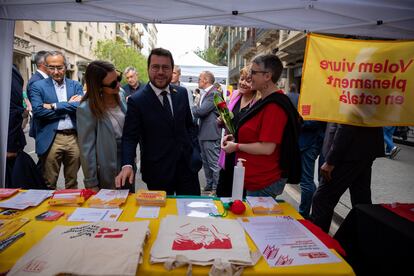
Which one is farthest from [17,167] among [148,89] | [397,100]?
[397,100]

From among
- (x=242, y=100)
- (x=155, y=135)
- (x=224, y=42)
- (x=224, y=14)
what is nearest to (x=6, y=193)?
A: (x=155, y=135)

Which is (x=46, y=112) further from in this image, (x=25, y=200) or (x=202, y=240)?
(x=202, y=240)

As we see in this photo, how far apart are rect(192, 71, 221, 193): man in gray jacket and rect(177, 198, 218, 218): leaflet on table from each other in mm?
2887

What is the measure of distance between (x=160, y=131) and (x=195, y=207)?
0.73 metres

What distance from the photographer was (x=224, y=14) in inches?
108

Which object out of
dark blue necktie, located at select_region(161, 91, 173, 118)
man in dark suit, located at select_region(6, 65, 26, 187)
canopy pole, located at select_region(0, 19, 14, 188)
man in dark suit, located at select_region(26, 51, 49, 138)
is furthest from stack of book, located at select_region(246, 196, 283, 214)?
man in dark suit, located at select_region(26, 51, 49, 138)

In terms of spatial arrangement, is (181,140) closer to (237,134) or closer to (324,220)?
(237,134)

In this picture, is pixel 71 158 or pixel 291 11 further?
pixel 71 158

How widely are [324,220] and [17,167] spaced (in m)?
2.77

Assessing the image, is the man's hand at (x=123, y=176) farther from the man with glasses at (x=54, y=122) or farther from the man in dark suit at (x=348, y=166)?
the man in dark suit at (x=348, y=166)

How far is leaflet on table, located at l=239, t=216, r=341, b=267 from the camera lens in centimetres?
125

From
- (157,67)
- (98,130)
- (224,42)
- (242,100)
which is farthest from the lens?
(224,42)

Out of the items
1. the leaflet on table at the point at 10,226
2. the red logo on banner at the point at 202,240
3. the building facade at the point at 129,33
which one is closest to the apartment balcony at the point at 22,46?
the leaflet on table at the point at 10,226

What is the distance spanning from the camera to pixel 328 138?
315 cm
